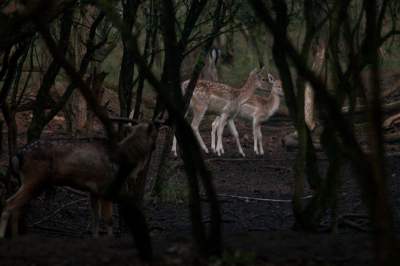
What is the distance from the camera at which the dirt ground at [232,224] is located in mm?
3116

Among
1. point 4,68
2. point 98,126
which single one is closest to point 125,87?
point 4,68

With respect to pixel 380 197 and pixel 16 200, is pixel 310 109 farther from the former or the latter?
pixel 380 197

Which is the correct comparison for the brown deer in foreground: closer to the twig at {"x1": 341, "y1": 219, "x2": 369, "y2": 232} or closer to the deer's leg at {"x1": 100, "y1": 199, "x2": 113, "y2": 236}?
the deer's leg at {"x1": 100, "y1": 199, "x2": 113, "y2": 236}

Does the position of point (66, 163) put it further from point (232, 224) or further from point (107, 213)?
point (232, 224)

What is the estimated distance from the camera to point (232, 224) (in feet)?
20.7

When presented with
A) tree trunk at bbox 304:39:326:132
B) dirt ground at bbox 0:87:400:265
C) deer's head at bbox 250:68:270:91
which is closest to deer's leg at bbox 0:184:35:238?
dirt ground at bbox 0:87:400:265

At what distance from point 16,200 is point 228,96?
972 centimetres

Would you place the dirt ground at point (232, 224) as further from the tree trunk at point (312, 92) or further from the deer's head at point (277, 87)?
the deer's head at point (277, 87)

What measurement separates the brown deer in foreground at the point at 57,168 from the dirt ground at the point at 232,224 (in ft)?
1.32

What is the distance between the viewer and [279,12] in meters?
3.49

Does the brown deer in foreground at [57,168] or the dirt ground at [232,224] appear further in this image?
the brown deer in foreground at [57,168]

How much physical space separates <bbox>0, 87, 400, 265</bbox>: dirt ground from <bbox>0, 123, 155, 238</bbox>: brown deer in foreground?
402 millimetres

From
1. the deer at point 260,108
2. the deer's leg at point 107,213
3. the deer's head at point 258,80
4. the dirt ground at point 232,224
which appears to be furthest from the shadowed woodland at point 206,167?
the deer's head at point 258,80

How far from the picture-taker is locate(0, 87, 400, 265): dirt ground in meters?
3.12
